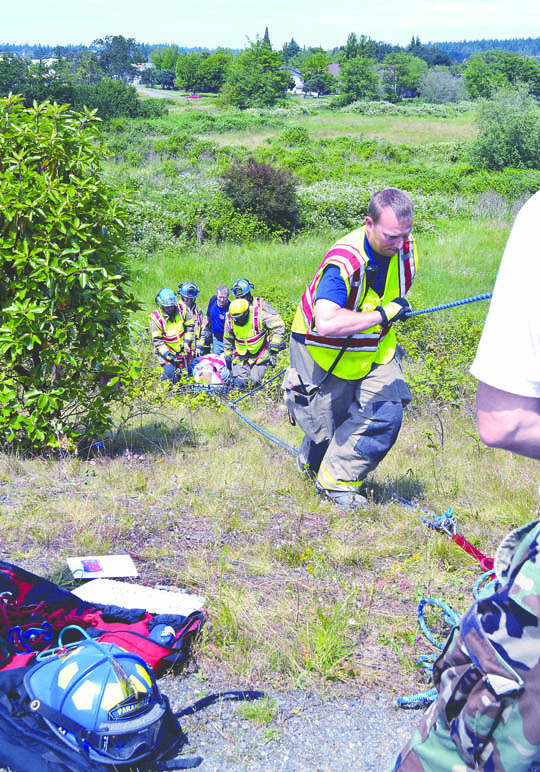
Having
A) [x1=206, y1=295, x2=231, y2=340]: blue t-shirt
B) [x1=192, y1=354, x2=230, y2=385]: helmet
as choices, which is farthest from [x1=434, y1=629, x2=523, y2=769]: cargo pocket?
[x1=206, y1=295, x2=231, y2=340]: blue t-shirt

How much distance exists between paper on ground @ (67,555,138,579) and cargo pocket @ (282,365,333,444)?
1442 mm

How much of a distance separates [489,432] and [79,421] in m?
4.69

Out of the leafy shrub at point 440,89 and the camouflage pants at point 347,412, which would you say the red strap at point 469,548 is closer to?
the camouflage pants at point 347,412

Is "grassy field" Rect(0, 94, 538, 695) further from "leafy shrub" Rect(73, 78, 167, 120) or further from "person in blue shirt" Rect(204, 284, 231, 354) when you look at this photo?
"leafy shrub" Rect(73, 78, 167, 120)

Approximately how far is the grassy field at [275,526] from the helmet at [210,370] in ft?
4.86

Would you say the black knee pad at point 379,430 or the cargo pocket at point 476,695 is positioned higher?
the cargo pocket at point 476,695

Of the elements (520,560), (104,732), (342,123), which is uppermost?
(342,123)

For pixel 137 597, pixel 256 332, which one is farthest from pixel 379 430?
pixel 256 332

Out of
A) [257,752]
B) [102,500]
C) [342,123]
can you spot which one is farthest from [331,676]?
[342,123]

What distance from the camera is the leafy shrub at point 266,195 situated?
22297 mm

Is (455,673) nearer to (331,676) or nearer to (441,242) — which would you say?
(331,676)

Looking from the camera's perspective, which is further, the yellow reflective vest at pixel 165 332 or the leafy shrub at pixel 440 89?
the leafy shrub at pixel 440 89

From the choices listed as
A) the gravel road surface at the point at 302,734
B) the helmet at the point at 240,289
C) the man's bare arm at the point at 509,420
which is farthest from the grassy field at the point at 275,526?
the helmet at the point at 240,289

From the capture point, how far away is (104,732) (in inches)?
91.7
